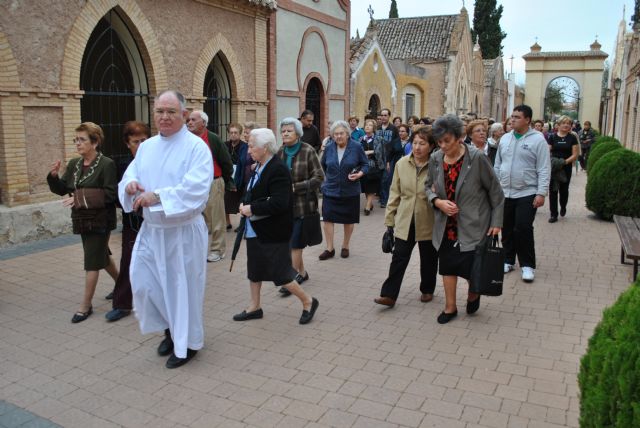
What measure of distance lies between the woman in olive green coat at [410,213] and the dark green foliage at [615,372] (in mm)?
2709

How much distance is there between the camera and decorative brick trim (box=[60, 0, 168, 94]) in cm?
896

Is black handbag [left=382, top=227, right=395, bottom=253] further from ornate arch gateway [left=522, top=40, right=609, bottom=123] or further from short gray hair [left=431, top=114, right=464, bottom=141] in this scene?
ornate arch gateway [left=522, top=40, right=609, bottom=123]

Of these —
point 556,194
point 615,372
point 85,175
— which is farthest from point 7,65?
point 556,194

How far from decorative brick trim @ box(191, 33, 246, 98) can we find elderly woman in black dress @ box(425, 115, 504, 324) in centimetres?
743

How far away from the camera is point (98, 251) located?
5.56m

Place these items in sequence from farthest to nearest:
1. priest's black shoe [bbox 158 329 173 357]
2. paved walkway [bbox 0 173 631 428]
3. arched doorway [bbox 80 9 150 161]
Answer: arched doorway [bbox 80 9 150 161], priest's black shoe [bbox 158 329 173 357], paved walkway [bbox 0 173 631 428]

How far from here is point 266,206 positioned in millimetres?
4988

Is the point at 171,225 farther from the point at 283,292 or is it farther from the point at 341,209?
the point at 341,209

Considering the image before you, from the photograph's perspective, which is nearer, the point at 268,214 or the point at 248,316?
the point at 268,214

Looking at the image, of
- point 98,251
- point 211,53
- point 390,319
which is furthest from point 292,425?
point 211,53

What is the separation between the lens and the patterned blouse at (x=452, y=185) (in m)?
Answer: 5.29

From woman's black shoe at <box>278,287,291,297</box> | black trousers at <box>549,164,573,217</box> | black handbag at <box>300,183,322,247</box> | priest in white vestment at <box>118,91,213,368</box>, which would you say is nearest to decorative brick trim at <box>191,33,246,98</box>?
black handbag at <box>300,183,322,247</box>

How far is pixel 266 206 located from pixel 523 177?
3361 millimetres

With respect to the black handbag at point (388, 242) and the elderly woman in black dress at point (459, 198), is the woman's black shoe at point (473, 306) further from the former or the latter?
the black handbag at point (388, 242)
